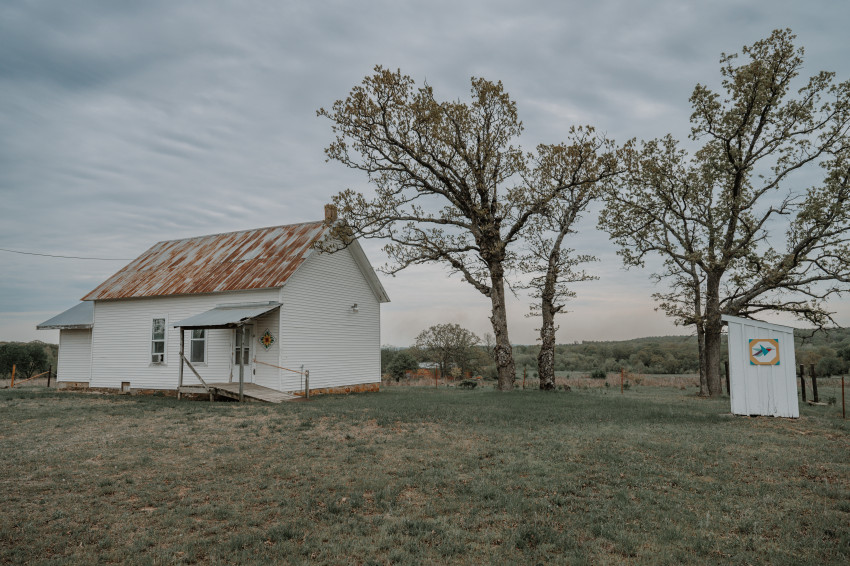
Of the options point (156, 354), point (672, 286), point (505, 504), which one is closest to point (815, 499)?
point (505, 504)

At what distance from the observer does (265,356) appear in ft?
64.7

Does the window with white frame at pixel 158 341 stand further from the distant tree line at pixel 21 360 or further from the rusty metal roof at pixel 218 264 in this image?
the distant tree line at pixel 21 360

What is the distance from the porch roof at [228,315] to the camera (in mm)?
18125

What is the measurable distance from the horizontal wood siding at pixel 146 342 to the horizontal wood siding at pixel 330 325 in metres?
1.48

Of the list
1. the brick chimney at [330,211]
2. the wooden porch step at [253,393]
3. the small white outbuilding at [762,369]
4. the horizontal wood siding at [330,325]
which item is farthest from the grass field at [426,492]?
the brick chimney at [330,211]

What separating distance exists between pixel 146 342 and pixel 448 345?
61.8 ft

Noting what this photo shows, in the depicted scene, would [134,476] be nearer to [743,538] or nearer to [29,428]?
[29,428]

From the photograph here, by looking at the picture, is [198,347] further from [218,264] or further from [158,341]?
[218,264]

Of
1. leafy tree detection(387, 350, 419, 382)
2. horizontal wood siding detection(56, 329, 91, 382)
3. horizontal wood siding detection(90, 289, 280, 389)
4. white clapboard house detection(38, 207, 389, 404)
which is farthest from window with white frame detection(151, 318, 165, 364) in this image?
leafy tree detection(387, 350, 419, 382)

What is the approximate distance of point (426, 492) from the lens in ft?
23.1

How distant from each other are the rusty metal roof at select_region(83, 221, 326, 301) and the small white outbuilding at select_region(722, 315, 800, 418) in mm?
14630

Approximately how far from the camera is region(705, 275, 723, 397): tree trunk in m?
22.4

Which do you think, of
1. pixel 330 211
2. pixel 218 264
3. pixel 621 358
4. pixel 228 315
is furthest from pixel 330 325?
pixel 621 358

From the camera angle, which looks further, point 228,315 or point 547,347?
point 547,347
